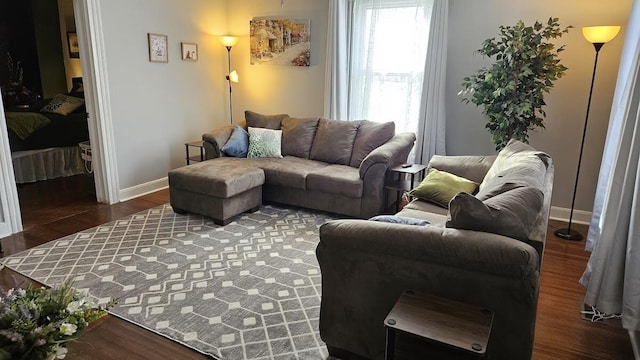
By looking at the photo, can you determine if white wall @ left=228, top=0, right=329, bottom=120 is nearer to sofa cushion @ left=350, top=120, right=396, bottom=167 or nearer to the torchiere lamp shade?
sofa cushion @ left=350, top=120, right=396, bottom=167

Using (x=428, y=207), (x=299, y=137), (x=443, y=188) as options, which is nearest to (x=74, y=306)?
(x=428, y=207)

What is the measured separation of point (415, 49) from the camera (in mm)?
4656

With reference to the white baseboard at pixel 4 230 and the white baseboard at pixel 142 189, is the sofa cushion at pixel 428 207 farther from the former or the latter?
the white baseboard at pixel 4 230

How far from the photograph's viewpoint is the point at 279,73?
560cm

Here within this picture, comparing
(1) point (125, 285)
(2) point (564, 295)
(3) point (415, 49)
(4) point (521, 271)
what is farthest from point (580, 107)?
(1) point (125, 285)

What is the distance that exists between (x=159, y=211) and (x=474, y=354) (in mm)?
3628

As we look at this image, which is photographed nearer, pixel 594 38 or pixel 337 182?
pixel 594 38

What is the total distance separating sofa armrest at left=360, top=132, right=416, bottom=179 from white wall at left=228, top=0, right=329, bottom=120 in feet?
4.72

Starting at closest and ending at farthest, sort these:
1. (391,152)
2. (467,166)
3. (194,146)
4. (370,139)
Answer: (467,166), (391,152), (370,139), (194,146)

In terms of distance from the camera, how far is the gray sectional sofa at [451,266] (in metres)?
1.68

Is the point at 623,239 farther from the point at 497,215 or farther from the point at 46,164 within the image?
the point at 46,164

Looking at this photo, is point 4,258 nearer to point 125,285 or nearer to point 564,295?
point 125,285

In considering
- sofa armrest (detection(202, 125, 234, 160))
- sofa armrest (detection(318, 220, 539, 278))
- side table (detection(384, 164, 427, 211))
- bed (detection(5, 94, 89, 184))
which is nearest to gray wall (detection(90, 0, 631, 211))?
sofa armrest (detection(202, 125, 234, 160))

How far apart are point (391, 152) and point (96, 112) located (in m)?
3.07
